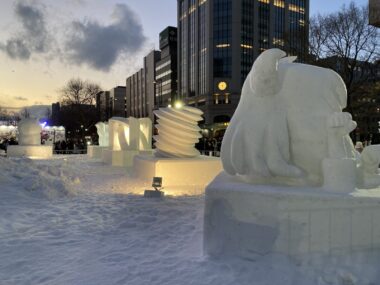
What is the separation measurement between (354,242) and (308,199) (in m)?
0.74

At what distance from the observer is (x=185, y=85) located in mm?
82500

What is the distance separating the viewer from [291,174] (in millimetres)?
4930

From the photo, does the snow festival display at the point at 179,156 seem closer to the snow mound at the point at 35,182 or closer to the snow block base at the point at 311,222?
the snow mound at the point at 35,182

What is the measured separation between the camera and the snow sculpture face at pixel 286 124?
4930 millimetres

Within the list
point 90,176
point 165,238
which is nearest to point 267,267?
point 165,238

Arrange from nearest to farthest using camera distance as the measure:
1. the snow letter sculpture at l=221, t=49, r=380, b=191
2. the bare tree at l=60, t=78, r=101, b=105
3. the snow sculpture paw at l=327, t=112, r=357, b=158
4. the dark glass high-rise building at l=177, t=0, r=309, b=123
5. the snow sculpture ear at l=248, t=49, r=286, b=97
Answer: the snow sculpture paw at l=327, t=112, r=357, b=158, the snow sculpture ear at l=248, t=49, r=286, b=97, the snow letter sculpture at l=221, t=49, r=380, b=191, the bare tree at l=60, t=78, r=101, b=105, the dark glass high-rise building at l=177, t=0, r=309, b=123

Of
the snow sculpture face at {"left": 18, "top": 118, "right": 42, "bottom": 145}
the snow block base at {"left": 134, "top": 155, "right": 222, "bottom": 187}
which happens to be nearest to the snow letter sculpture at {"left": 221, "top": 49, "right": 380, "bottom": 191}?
the snow block base at {"left": 134, "top": 155, "right": 222, "bottom": 187}

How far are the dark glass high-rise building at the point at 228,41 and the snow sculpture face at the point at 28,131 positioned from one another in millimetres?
47057

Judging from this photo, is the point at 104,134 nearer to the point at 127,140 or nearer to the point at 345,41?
the point at 127,140

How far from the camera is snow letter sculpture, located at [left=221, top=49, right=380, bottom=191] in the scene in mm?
4922

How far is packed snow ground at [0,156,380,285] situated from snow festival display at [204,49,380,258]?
240 millimetres

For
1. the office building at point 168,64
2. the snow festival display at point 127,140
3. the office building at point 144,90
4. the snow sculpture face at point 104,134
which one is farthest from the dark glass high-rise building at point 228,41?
the snow festival display at point 127,140

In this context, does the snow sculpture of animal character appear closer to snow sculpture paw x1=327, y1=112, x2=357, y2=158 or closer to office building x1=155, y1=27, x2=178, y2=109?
snow sculpture paw x1=327, y1=112, x2=357, y2=158

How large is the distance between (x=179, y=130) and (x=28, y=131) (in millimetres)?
16824
